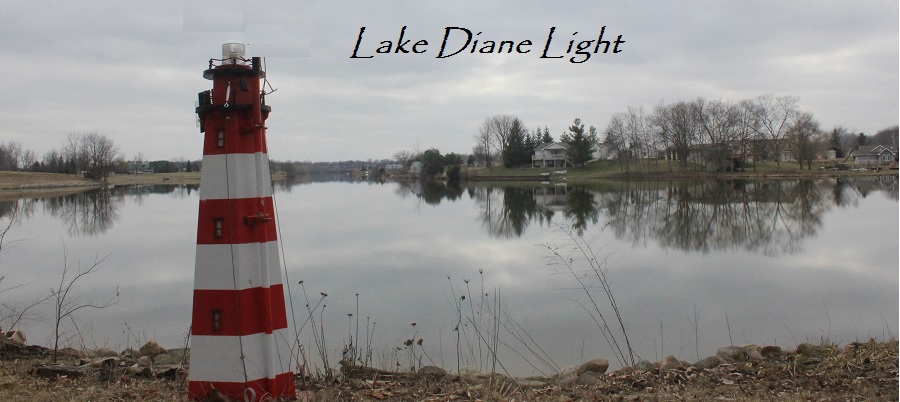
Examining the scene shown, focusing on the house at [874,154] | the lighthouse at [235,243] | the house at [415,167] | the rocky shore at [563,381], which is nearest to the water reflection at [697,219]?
the rocky shore at [563,381]

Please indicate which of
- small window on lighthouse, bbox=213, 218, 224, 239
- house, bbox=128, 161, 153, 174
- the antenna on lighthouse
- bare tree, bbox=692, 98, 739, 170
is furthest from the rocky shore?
house, bbox=128, 161, 153, 174

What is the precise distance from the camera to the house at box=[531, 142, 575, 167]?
304 feet

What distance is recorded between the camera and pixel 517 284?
12320 millimetres

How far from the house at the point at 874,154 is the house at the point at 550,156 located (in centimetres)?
3907

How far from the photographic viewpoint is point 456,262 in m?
15.3

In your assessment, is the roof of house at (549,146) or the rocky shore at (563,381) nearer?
the rocky shore at (563,381)

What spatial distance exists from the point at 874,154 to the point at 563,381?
102258 millimetres

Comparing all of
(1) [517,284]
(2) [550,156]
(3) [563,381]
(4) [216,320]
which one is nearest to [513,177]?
(2) [550,156]

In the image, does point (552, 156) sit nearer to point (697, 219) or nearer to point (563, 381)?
point (697, 219)

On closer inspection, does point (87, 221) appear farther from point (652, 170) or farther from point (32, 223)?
point (652, 170)

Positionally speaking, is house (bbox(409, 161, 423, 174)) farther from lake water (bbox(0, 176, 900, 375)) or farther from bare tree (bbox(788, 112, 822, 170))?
lake water (bbox(0, 176, 900, 375))

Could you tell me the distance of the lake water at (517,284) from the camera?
867cm

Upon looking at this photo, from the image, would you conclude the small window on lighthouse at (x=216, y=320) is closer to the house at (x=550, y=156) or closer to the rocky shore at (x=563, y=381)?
the rocky shore at (x=563, y=381)

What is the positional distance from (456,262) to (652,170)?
67.9 metres
